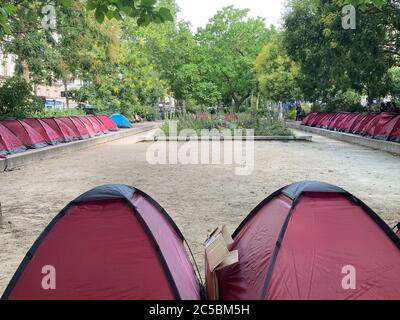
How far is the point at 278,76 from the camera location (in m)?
43.9

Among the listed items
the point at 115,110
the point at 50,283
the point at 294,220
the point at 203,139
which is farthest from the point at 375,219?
the point at 115,110

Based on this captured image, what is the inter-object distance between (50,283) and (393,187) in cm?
872

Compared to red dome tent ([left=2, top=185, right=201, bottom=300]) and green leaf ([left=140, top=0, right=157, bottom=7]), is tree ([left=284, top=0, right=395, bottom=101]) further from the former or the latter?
red dome tent ([left=2, top=185, right=201, bottom=300])

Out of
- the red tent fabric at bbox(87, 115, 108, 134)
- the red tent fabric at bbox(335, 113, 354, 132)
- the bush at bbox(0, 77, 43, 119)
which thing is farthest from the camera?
the red tent fabric at bbox(335, 113, 354, 132)

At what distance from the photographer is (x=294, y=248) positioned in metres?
3.88

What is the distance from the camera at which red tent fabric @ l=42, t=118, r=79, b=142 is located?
70.0 feet

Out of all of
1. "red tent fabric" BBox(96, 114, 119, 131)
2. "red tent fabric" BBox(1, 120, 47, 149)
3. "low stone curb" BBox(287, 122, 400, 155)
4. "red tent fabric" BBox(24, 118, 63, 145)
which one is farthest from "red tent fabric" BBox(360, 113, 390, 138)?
"red tent fabric" BBox(96, 114, 119, 131)

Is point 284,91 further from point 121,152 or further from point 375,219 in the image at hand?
point 375,219

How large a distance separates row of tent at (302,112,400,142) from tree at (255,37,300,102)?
8477 millimetres

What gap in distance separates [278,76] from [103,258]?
4158 cm

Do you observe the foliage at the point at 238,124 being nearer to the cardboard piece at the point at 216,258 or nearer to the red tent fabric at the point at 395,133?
the red tent fabric at the point at 395,133

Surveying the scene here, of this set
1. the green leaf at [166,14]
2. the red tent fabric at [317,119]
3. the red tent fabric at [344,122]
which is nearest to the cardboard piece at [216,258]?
the green leaf at [166,14]

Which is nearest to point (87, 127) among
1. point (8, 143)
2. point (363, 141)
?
point (8, 143)

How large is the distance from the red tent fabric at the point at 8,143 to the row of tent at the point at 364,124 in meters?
14.2
